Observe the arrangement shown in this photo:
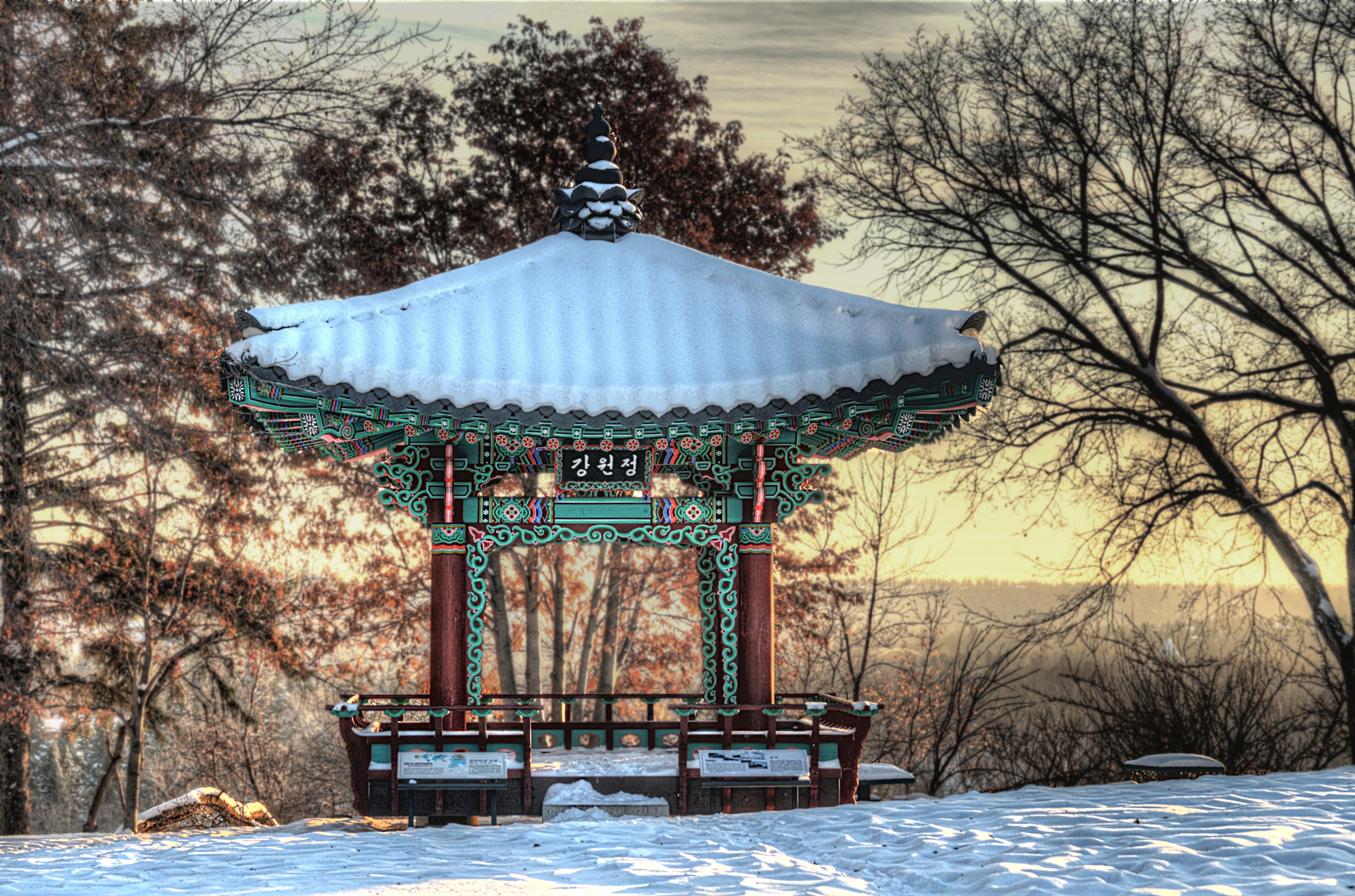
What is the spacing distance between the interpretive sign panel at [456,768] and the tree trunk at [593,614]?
9339mm

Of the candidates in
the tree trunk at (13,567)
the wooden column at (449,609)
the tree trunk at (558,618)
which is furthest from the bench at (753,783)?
the tree trunk at (558,618)

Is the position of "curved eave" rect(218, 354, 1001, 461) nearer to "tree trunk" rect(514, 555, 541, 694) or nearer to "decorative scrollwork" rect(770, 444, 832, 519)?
"decorative scrollwork" rect(770, 444, 832, 519)

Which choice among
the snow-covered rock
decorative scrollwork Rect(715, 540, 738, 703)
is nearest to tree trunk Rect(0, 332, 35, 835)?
the snow-covered rock

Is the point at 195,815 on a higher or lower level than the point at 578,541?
lower

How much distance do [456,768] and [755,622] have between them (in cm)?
276

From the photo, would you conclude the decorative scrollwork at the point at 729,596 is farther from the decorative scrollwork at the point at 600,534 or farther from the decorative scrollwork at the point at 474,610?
the decorative scrollwork at the point at 474,610

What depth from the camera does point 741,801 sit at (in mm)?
9383

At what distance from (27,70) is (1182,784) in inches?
503

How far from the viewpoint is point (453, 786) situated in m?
9.14

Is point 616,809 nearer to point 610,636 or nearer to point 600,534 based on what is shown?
point 600,534

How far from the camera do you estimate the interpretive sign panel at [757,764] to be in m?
9.26

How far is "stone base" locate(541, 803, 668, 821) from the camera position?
9.10 meters

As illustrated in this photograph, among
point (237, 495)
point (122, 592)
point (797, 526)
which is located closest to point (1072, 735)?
point (797, 526)

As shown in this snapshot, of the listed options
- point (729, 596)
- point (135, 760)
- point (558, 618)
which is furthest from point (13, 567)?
point (729, 596)
